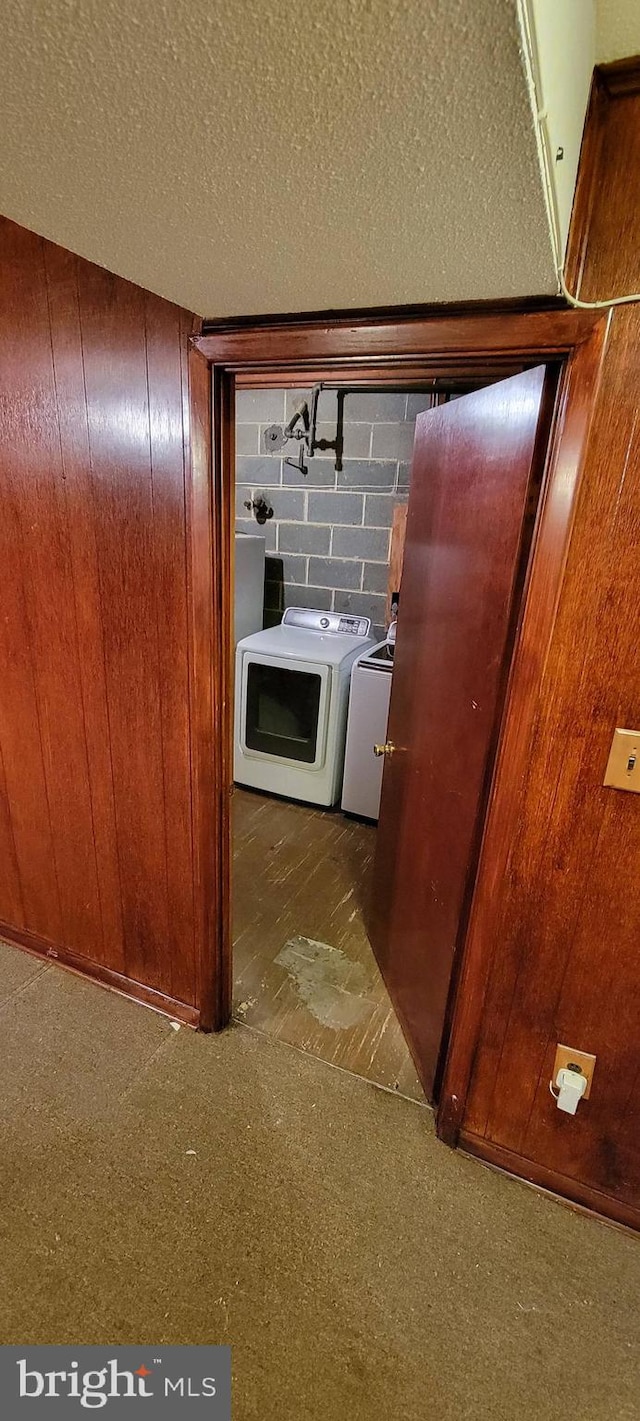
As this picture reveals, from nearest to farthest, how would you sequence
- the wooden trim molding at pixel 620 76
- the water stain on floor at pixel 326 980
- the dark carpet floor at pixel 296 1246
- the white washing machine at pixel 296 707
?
1. the wooden trim molding at pixel 620 76
2. the dark carpet floor at pixel 296 1246
3. the water stain on floor at pixel 326 980
4. the white washing machine at pixel 296 707

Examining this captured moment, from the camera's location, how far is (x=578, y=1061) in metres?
1.29

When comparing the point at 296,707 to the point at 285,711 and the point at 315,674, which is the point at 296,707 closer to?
the point at 285,711

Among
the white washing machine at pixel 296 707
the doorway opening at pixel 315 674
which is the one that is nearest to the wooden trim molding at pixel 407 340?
the doorway opening at pixel 315 674

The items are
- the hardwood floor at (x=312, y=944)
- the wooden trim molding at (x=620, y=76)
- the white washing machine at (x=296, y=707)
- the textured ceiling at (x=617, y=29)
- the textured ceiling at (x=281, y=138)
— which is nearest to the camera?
the textured ceiling at (x=281, y=138)

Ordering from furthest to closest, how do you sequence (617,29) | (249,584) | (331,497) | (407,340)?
(249,584), (331,497), (407,340), (617,29)

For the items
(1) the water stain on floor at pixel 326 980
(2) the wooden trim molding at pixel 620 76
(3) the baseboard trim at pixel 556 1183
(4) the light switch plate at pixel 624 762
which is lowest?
(1) the water stain on floor at pixel 326 980

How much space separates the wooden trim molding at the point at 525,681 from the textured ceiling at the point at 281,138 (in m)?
0.18

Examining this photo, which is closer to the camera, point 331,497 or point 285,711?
point 285,711

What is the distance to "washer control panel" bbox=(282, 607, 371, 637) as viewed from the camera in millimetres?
3338

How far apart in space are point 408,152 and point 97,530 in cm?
110

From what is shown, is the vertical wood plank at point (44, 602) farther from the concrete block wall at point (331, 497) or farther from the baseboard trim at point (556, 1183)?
the concrete block wall at point (331, 497)

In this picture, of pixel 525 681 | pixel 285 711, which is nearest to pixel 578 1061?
pixel 525 681

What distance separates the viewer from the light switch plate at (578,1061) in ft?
4.18

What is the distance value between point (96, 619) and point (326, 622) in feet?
6.50
